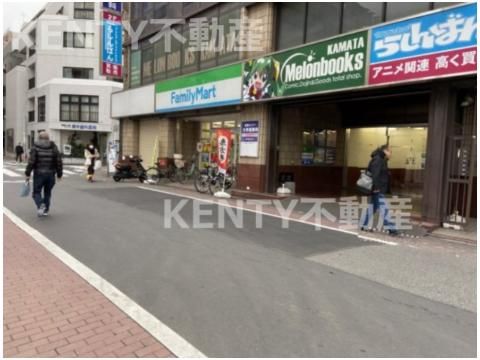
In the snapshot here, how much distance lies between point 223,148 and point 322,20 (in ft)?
16.2

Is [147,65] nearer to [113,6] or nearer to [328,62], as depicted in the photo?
[113,6]

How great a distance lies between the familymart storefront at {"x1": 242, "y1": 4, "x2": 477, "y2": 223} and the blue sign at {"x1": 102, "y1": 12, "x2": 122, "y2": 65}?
8.65m

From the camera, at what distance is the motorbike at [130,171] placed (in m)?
17.8

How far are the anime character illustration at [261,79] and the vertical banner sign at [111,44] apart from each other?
8.53m

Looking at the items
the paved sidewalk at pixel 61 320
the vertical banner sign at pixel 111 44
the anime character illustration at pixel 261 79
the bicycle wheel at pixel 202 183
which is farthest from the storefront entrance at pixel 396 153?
the paved sidewalk at pixel 61 320

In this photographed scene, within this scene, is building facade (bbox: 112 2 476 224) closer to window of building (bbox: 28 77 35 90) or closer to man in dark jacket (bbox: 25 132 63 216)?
man in dark jacket (bbox: 25 132 63 216)

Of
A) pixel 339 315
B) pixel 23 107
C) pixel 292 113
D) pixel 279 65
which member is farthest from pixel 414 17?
pixel 23 107

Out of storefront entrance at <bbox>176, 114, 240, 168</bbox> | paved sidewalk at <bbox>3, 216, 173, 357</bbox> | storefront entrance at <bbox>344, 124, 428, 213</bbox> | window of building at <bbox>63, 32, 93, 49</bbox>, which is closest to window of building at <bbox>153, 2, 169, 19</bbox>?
storefront entrance at <bbox>176, 114, 240, 168</bbox>

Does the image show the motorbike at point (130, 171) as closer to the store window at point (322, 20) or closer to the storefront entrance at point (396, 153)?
the storefront entrance at point (396, 153)

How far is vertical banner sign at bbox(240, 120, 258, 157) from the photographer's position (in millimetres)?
13094

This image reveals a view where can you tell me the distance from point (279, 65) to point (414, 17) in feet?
13.5

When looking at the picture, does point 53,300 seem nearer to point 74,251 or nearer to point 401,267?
point 74,251

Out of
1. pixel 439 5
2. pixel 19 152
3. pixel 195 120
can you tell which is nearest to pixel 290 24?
pixel 439 5

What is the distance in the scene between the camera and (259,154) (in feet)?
42.7
